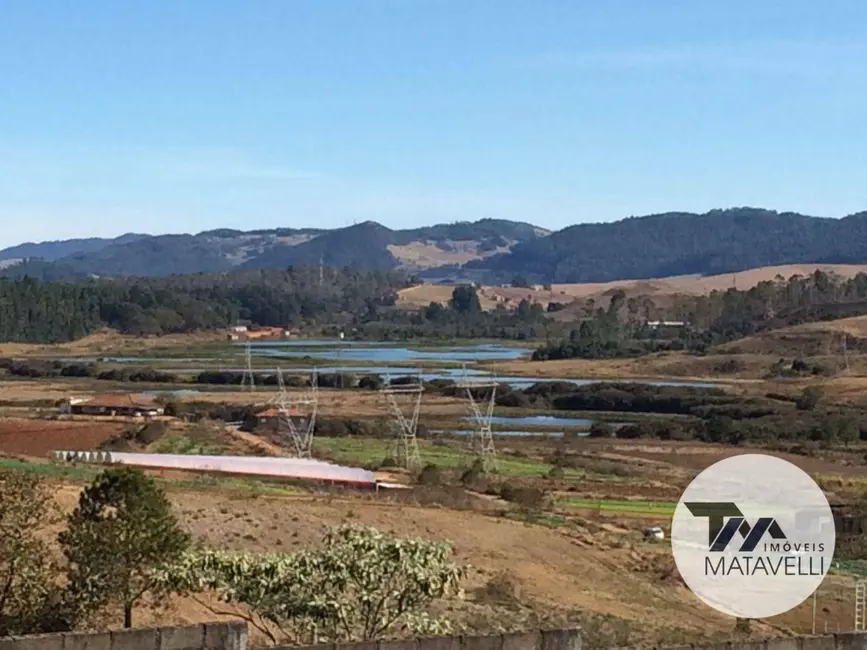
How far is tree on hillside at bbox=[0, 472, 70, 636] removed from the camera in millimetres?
16547

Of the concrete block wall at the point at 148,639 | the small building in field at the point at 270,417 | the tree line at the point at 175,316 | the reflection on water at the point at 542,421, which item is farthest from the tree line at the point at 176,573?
the tree line at the point at 175,316

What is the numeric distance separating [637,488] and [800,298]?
107m

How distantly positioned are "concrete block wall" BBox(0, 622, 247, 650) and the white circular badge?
8.91 meters

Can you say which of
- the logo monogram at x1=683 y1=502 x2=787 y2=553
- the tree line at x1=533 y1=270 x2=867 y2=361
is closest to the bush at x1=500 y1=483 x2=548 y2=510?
the logo monogram at x1=683 y1=502 x2=787 y2=553

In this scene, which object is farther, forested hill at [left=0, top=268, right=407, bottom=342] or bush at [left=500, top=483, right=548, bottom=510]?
forested hill at [left=0, top=268, right=407, bottom=342]

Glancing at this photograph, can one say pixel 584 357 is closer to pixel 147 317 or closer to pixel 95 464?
pixel 147 317

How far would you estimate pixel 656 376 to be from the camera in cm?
10519

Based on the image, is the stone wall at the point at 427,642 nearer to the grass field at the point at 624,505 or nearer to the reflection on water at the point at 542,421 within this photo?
the grass field at the point at 624,505

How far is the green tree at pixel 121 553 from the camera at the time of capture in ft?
55.8

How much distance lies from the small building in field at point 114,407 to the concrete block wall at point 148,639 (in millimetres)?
49011

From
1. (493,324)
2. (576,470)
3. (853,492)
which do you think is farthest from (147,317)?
(853,492)

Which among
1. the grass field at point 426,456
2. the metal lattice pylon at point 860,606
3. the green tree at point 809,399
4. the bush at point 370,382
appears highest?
the metal lattice pylon at point 860,606

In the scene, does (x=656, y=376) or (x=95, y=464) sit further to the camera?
(x=656, y=376)

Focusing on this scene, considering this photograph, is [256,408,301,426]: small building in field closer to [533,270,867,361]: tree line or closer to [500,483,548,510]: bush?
[500,483,548,510]: bush
